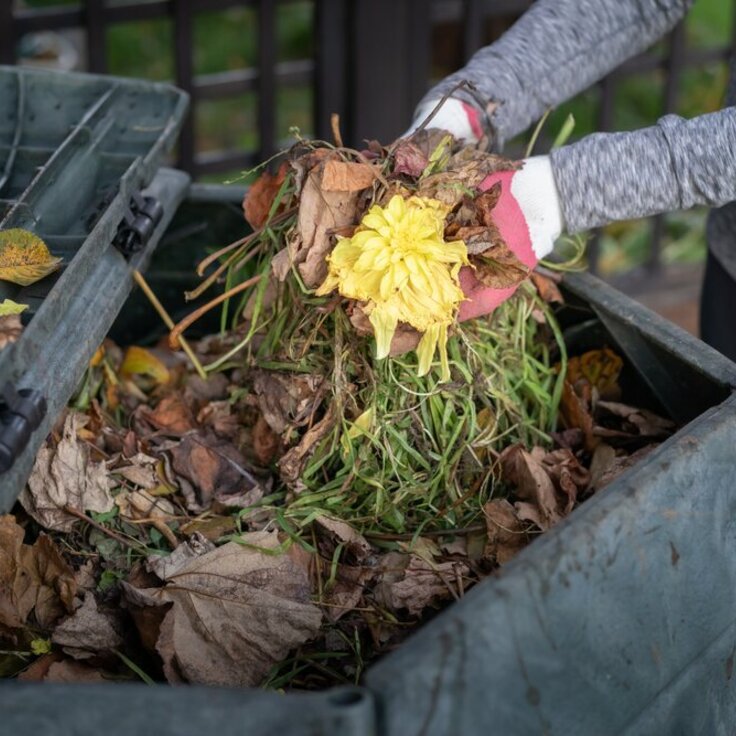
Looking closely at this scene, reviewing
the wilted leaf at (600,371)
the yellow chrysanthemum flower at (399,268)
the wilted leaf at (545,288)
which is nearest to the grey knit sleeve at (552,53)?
the wilted leaf at (545,288)

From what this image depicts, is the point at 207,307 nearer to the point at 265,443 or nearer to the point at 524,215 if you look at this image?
the point at 265,443

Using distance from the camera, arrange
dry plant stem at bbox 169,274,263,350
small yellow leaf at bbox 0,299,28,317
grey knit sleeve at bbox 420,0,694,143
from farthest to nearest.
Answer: grey knit sleeve at bbox 420,0,694,143, dry plant stem at bbox 169,274,263,350, small yellow leaf at bbox 0,299,28,317

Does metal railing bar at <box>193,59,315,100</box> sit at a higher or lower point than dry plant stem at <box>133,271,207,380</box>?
higher

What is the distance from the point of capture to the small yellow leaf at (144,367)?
5.68 feet

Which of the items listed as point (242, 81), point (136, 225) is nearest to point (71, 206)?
point (136, 225)

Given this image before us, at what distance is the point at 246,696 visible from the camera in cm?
93

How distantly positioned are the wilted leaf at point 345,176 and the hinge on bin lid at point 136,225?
0.29 meters

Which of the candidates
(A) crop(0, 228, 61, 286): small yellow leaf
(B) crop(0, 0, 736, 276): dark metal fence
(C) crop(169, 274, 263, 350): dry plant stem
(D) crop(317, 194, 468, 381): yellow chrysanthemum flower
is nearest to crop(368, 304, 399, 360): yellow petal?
(D) crop(317, 194, 468, 381): yellow chrysanthemum flower

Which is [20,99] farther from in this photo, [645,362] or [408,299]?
[645,362]

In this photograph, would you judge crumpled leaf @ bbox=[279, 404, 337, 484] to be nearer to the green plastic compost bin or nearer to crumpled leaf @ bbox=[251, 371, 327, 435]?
crumpled leaf @ bbox=[251, 371, 327, 435]

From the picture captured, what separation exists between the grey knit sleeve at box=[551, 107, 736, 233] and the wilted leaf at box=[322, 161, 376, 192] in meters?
0.24

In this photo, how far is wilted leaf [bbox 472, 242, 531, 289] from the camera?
4.45 ft

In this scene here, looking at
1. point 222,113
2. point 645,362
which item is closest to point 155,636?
point 645,362

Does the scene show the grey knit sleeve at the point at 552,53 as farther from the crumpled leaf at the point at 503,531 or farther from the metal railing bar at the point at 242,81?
the metal railing bar at the point at 242,81
